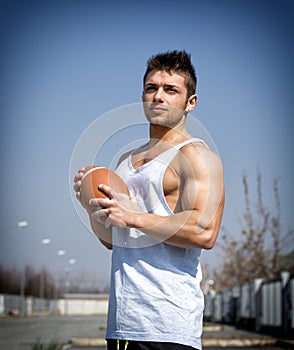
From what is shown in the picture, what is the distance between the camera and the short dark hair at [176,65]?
126 inches

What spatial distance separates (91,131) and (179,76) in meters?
0.43

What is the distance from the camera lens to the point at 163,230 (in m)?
2.95

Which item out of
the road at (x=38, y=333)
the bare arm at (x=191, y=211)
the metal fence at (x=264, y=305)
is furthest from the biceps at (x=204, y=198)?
the metal fence at (x=264, y=305)

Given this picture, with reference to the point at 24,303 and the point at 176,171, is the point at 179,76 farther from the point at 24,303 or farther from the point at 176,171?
the point at 24,303

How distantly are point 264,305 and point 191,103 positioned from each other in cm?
2220

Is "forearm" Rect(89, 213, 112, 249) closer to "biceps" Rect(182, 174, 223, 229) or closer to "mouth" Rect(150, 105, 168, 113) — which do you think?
"biceps" Rect(182, 174, 223, 229)

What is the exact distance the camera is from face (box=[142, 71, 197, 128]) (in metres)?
3.14

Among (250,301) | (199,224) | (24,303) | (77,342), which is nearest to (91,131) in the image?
(199,224)

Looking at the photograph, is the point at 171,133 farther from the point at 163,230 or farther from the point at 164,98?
the point at 163,230

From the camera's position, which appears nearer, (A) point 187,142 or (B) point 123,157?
(A) point 187,142

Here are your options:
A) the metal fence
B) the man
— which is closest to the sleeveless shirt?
the man

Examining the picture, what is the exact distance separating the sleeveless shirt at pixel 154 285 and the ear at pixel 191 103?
21 centimetres

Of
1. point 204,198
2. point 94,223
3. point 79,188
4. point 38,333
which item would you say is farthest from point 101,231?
point 38,333

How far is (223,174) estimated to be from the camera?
310cm
